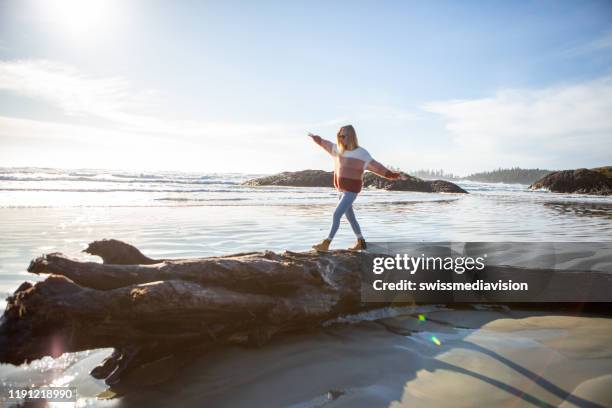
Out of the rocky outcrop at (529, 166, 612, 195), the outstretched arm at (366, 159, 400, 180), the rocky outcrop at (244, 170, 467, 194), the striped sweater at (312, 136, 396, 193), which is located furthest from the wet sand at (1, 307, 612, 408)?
the rocky outcrop at (529, 166, 612, 195)

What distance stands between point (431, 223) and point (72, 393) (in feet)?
37.5

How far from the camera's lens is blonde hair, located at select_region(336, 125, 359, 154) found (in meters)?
6.27

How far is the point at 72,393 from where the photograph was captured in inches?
120

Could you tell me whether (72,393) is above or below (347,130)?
below

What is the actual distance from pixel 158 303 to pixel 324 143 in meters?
4.21


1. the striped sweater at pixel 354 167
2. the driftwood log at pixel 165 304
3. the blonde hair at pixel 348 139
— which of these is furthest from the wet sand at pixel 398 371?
the blonde hair at pixel 348 139

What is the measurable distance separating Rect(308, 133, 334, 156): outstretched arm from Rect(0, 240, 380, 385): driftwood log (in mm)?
2574

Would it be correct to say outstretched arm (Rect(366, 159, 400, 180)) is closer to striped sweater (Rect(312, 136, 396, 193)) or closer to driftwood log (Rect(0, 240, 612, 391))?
striped sweater (Rect(312, 136, 396, 193))

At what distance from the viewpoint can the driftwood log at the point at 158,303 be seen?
2793 mm

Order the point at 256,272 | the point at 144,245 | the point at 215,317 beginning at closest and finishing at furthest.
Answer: the point at 215,317 < the point at 256,272 < the point at 144,245

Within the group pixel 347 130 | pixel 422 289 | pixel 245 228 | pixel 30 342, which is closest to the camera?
pixel 30 342

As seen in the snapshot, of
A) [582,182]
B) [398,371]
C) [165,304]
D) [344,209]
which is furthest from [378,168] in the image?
[582,182]

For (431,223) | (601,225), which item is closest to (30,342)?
(431,223)

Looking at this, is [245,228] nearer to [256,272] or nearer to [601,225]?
[256,272]
